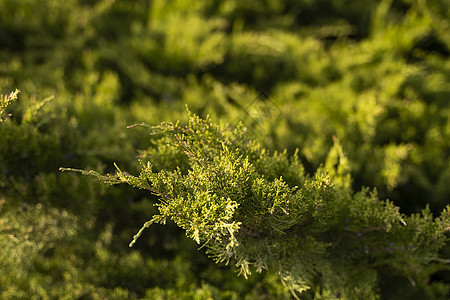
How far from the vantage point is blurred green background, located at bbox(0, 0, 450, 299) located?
4.30 ft

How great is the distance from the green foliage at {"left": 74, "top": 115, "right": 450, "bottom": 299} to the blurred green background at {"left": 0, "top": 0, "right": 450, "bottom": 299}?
0.22 meters

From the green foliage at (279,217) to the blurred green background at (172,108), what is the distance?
0.73 feet

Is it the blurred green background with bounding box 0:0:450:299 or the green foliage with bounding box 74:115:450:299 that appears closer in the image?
the green foliage with bounding box 74:115:450:299

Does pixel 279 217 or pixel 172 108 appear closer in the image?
pixel 279 217

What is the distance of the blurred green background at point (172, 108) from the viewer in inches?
51.6

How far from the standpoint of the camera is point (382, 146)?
1.92 m

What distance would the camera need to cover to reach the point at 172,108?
1.97m

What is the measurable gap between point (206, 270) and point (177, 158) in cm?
55

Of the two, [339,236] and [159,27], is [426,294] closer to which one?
[339,236]

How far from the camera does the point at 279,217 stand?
2.93ft

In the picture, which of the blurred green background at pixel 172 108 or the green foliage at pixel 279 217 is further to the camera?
the blurred green background at pixel 172 108

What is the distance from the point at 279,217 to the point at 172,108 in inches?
48.0

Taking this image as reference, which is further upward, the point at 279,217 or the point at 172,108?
the point at 279,217

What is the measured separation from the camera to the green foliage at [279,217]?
2.81ft
